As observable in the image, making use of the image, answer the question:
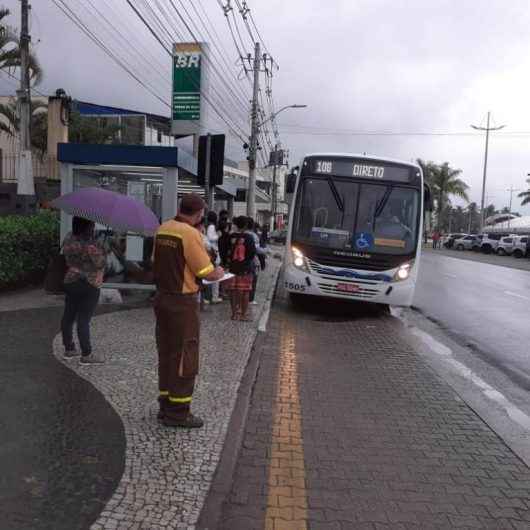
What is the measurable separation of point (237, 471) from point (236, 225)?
5.67m

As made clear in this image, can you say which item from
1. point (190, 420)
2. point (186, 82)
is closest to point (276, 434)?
point (190, 420)

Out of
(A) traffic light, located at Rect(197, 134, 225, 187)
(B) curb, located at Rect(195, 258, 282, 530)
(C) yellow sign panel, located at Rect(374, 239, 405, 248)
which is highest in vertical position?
(A) traffic light, located at Rect(197, 134, 225, 187)

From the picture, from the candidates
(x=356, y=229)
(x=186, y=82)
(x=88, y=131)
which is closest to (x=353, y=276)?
(x=356, y=229)

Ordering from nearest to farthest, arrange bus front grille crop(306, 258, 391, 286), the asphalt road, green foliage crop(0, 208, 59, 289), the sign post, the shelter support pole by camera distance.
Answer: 1. the asphalt road
2. the shelter support pole
3. green foliage crop(0, 208, 59, 289)
4. bus front grille crop(306, 258, 391, 286)
5. the sign post

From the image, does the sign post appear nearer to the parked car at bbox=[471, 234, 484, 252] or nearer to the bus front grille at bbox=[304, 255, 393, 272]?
the bus front grille at bbox=[304, 255, 393, 272]

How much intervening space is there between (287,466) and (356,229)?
6779mm

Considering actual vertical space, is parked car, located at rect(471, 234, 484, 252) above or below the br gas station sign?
below

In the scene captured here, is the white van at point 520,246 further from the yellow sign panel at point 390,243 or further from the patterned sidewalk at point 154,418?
the patterned sidewalk at point 154,418

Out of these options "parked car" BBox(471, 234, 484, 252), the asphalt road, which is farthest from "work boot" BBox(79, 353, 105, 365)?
"parked car" BBox(471, 234, 484, 252)

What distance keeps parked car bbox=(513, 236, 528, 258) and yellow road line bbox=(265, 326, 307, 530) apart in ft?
144

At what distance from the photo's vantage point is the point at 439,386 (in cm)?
629

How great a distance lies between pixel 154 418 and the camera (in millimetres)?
4637

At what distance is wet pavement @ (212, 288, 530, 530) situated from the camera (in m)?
3.44

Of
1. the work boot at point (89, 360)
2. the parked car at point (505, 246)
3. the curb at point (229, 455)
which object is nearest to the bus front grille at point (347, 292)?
the curb at point (229, 455)
